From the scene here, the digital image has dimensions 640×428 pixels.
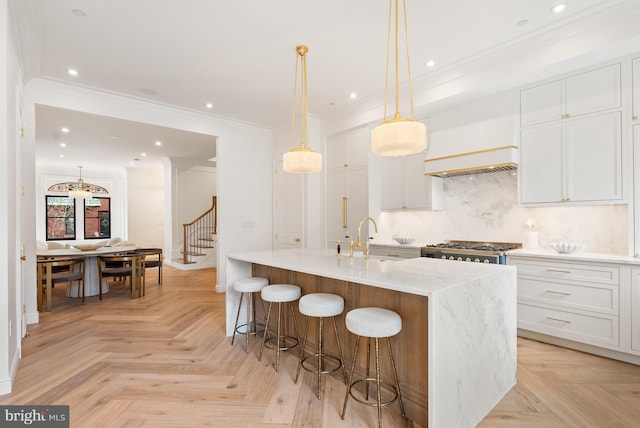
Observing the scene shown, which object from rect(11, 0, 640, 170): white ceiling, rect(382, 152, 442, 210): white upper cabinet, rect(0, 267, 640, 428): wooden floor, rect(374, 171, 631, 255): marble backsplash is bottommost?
rect(0, 267, 640, 428): wooden floor

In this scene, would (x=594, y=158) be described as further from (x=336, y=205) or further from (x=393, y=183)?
(x=336, y=205)

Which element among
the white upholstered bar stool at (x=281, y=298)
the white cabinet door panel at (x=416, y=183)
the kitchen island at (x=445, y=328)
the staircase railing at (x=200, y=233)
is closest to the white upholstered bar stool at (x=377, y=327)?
the kitchen island at (x=445, y=328)

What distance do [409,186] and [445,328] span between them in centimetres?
307

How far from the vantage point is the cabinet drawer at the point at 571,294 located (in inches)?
111

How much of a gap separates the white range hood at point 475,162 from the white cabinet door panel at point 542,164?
0.42ft

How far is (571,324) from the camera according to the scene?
3.03 m

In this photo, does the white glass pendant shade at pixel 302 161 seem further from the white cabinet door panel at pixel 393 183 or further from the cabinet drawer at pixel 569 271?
the cabinet drawer at pixel 569 271

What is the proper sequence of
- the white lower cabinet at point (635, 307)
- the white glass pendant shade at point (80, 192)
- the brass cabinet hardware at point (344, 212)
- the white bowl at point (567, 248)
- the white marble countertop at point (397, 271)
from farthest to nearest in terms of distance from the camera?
1. the white glass pendant shade at point (80, 192)
2. the brass cabinet hardware at point (344, 212)
3. the white bowl at point (567, 248)
4. the white lower cabinet at point (635, 307)
5. the white marble countertop at point (397, 271)

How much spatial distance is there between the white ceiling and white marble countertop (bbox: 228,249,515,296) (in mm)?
2124

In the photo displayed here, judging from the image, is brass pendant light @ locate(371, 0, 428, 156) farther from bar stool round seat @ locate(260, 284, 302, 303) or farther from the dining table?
the dining table

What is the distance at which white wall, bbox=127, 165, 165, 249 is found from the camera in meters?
10.5

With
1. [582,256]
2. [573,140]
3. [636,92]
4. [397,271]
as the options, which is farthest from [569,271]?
[397,271]

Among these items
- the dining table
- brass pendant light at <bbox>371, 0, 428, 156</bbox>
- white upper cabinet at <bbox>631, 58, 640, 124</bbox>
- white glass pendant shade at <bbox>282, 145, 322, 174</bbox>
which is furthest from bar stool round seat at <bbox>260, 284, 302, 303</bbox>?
the dining table

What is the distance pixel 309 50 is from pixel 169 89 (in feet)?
7.07
